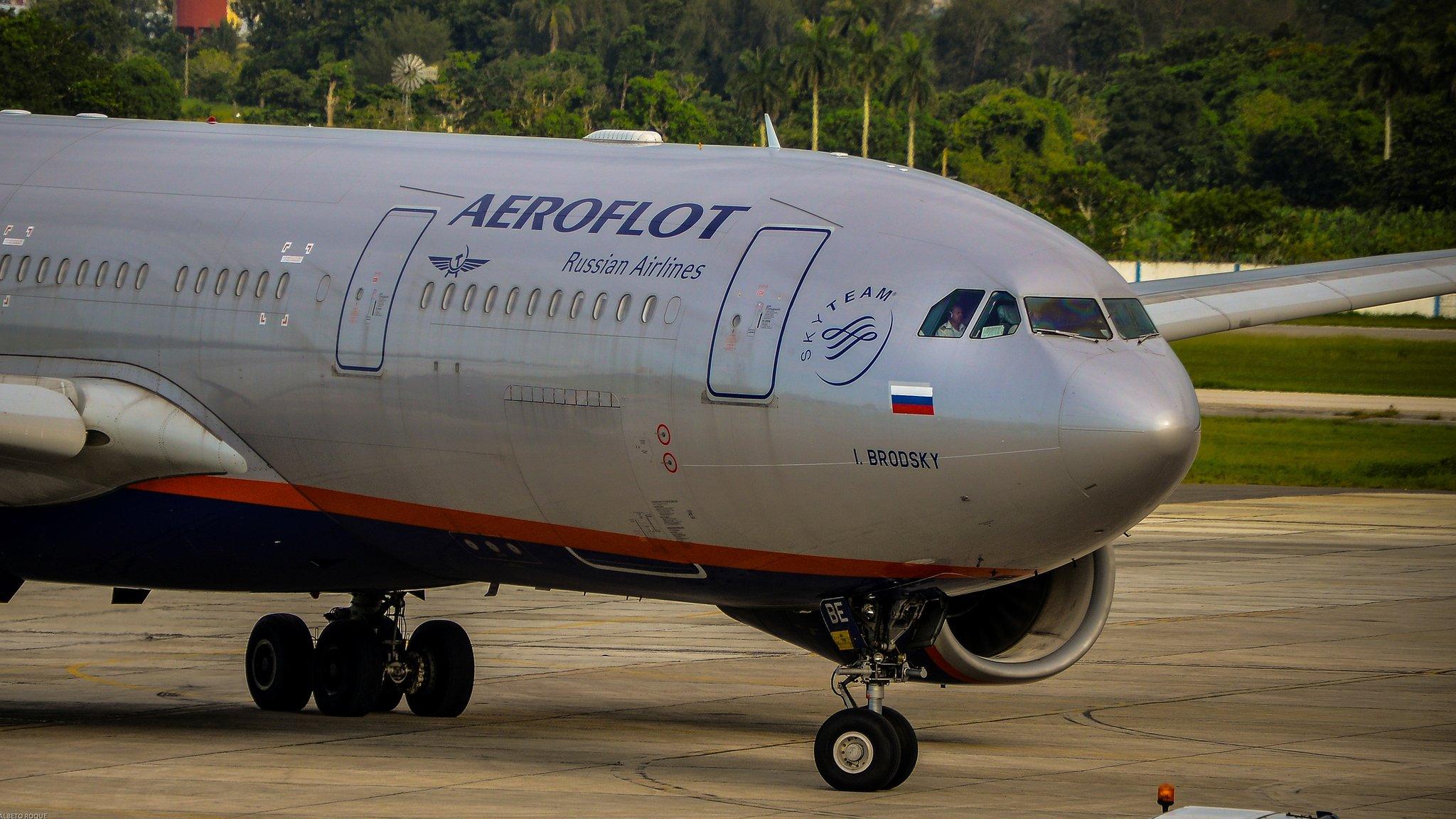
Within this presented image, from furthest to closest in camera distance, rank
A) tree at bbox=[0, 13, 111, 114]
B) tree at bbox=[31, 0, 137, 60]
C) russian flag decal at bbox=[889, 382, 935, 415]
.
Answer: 1. tree at bbox=[31, 0, 137, 60]
2. tree at bbox=[0, 13, 111, 114]
3. russian flag decal at bbox=[889, 382, 935, 415]

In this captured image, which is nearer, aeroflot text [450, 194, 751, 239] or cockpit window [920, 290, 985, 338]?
cockpit window [920, 290, 985, 338]

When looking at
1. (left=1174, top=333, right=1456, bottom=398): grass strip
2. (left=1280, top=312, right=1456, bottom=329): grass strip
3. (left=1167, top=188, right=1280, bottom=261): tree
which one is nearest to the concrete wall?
(left=1280, top=312, right=1456, bottom=329): grass strip

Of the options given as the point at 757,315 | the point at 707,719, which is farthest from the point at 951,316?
the point at 707,719

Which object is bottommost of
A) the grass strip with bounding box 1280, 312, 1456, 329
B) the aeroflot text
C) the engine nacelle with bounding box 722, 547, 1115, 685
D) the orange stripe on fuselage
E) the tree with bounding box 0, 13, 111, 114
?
the engine nacelle with bounding box 722, 547, 1115, 685

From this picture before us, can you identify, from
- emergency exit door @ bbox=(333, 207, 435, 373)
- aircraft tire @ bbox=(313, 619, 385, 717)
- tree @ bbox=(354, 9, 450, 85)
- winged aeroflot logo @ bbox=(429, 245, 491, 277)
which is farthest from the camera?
tree @ bbox=(354, 9, 450, 85)

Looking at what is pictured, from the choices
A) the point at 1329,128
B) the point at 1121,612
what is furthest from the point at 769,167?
the point at 1329,128

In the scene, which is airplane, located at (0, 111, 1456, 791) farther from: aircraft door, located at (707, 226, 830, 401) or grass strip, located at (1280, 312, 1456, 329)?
grass strip, located at (1280, 312, 1456, 329)

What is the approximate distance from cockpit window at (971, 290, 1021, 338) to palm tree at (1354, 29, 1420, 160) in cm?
12737

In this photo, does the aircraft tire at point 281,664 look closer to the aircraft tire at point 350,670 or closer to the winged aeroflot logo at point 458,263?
the aircraft tire at point 350,670

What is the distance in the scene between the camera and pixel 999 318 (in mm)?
16141

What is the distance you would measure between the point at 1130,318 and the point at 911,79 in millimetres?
133510

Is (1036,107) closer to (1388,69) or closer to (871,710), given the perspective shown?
(1388,69)

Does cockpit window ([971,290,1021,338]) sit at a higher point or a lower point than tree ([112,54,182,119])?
lower

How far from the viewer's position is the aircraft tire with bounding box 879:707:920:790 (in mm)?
16828
